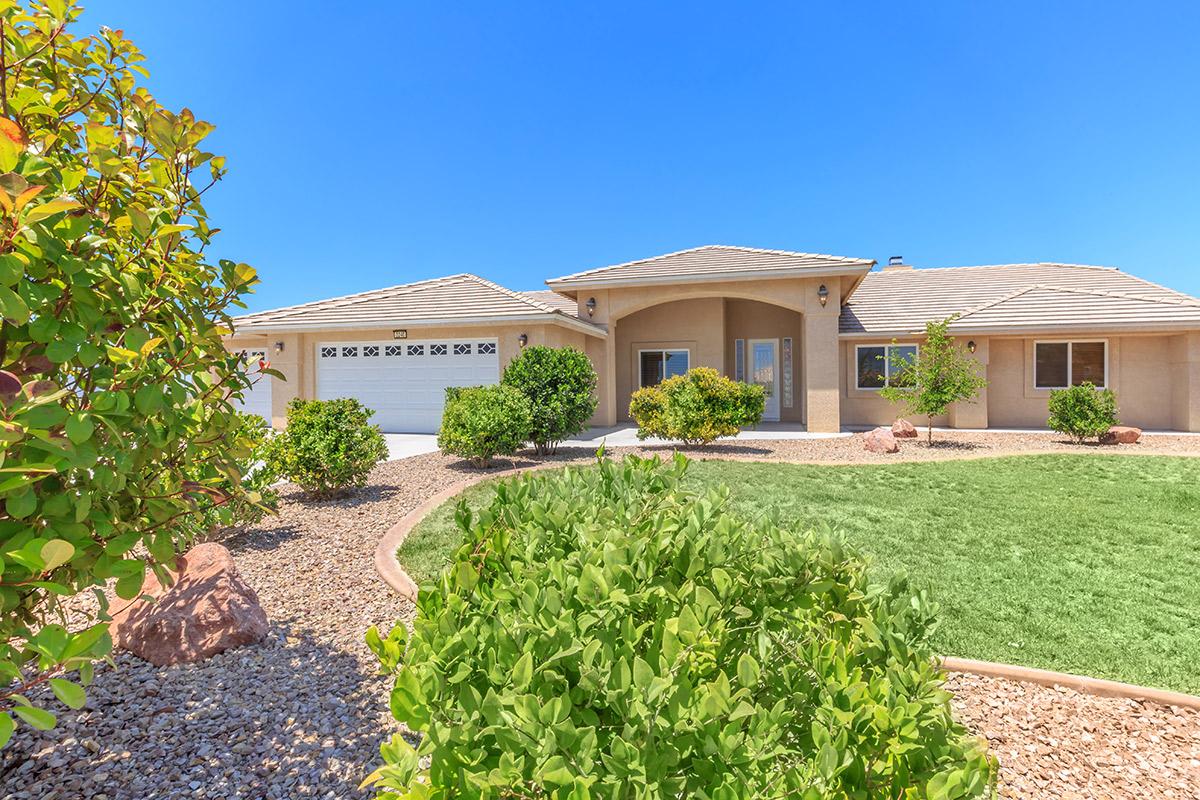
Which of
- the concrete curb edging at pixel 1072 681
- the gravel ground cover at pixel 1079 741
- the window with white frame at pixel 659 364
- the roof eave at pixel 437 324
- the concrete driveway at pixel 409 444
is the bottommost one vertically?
the gravel ground cover at pixel 1079 741

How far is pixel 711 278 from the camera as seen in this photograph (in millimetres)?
15977

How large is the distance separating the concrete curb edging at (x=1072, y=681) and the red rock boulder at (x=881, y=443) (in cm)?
921

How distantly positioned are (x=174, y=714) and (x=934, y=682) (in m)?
3.57

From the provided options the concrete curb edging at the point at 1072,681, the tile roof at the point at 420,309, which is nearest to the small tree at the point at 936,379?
the tile roof at the point at 420,309

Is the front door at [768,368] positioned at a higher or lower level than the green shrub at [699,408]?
higher

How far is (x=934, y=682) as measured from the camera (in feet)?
4.46

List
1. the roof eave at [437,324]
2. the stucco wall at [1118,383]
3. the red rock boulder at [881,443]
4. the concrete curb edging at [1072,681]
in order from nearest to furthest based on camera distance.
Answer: the concrete curb edging at [1072,681] < the red rock boulder at [881,443] < the roof eave at [437,324] < the stucco wall at [1118,383]

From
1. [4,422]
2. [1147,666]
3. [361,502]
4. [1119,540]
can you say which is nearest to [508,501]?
[4,422]

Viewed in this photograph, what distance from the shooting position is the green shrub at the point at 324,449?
24.7 ft

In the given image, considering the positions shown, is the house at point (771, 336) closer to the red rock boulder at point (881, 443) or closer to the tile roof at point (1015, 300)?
the tile roof at point (1015, 300)

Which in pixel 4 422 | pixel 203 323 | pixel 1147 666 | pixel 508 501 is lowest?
pixel 1147 666

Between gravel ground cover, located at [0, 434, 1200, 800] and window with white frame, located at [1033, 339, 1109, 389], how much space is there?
17.1m

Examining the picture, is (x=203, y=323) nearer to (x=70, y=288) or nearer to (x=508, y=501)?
(x=70, y=288)

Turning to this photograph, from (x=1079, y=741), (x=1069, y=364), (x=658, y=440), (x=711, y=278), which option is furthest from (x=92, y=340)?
(x=1069, y=364)
